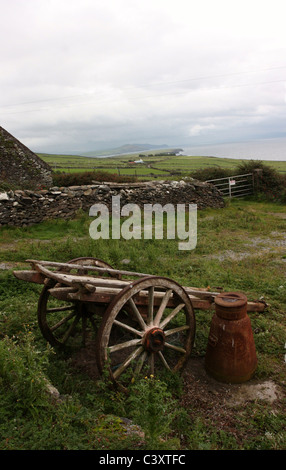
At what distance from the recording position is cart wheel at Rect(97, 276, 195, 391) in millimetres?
3521

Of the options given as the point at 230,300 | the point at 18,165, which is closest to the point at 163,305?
the point at 230,300

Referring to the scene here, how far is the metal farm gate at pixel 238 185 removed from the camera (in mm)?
20469

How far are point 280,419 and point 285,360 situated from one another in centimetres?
123

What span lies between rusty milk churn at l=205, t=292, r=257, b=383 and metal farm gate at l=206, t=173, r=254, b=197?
1704 centimetres

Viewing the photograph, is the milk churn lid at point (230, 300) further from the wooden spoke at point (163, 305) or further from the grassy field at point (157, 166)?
the grassy field at point (157, 166)

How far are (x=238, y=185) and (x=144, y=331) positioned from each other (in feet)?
61.0

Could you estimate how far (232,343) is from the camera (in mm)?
4121

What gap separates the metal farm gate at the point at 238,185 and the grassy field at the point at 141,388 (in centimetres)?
1197

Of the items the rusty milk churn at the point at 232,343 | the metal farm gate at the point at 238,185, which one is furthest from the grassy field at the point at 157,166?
the rusty milk churn at the point at 232,343

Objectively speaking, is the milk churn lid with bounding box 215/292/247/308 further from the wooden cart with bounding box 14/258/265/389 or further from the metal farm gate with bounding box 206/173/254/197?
the metal farm gate with bounding box 206/173/254/197

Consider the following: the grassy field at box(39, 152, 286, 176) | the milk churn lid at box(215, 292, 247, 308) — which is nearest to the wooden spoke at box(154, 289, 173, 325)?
the milk churn lid at box(215, 292, 247, 308)

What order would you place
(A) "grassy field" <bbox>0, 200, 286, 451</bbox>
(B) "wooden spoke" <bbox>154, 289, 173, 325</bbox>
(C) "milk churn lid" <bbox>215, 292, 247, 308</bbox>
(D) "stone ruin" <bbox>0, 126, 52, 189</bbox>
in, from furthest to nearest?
(D) "stone ruin" <bbox>0, 126, 52, 189</bbox> → (C) "milk churn lid" <bbox>215, 292, 247, 308</bbox> → (B) "wooden spoke" <bbox>154, 289, 173, 325</bbox> → (A) "grassy field" <bbox>0, 200, 286, 451</bbox>
